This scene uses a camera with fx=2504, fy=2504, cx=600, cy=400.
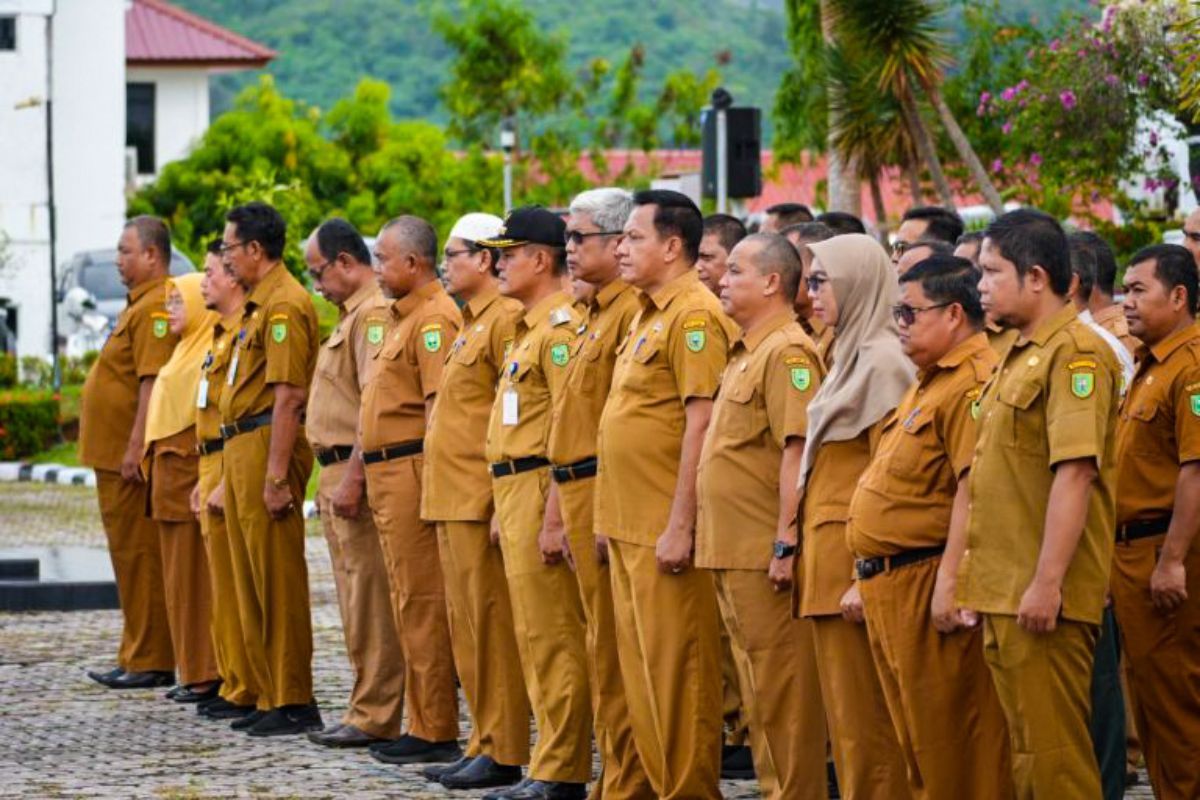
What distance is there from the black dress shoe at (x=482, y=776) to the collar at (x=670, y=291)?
2.18 m

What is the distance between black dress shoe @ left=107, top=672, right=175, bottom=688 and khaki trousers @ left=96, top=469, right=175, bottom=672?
0.04 m

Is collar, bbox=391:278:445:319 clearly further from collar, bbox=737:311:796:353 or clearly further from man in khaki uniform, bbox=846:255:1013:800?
man in khaki uniform, bbox=846:255:1013:800

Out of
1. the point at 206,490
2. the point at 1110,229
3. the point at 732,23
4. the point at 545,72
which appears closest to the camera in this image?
the point at 206,490

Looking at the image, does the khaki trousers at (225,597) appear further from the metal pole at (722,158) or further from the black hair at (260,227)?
the metal pole at (722,158)

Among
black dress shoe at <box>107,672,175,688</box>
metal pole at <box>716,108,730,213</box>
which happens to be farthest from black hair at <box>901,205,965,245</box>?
metal pole at <box>716,108,730,213</box>

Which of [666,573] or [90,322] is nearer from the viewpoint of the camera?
[666,573]

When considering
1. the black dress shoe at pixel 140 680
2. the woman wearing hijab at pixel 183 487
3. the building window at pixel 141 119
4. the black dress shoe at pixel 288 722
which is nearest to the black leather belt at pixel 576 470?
the black dress shoe at pixel 288 722

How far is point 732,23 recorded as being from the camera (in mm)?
111938

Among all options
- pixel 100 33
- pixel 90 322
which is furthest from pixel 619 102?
pixel 90 322

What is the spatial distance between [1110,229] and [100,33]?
30.6 m

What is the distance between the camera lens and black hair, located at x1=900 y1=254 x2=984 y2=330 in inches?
295

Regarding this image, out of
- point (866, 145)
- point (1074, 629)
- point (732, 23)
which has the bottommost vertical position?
point (1074, 629)

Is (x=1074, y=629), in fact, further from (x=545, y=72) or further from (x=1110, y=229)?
(x=545, y=72)

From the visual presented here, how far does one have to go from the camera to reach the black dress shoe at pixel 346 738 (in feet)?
35.6
